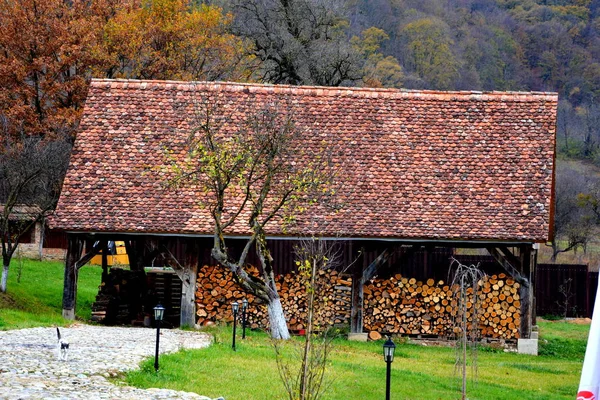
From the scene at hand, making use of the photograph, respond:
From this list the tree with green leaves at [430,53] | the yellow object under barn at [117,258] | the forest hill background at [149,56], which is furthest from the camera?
the tree with green leaves at [430,53]

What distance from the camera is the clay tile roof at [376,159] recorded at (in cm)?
2350

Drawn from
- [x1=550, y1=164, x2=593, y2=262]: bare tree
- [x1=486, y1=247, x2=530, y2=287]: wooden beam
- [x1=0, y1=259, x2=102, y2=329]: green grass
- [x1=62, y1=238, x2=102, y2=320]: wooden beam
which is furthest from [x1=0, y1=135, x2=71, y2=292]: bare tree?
[x1=550, y1=164, x2=593, y2=262]: bare tree

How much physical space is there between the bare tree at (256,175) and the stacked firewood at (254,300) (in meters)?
1.14

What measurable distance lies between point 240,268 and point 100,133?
630cm

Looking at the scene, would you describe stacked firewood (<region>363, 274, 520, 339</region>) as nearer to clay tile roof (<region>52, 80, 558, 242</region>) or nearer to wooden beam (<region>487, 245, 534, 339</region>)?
wooden beam (<region>487, 245, 534, 339</region>)

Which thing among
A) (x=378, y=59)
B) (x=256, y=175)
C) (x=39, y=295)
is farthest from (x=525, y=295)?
(x=378, y=59)

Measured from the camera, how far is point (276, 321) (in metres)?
21.9

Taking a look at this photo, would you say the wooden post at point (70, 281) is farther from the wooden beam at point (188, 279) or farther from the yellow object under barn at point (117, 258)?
the yellow object under barn at point (117, 258)

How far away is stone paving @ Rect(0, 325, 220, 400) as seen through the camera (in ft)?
41.8

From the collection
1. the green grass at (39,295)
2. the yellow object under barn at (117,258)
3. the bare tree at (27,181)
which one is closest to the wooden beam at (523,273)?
the green grass at (39,295)

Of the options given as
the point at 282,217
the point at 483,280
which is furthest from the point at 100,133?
the point at 483,280

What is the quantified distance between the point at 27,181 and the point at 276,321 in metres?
9.08

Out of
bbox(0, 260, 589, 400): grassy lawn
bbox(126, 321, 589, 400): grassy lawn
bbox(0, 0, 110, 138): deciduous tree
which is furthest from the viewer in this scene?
bbox(0, 0, 110, 138): deciduous tree

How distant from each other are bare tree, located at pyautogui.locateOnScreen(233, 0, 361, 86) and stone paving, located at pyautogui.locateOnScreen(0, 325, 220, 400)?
24.1m
